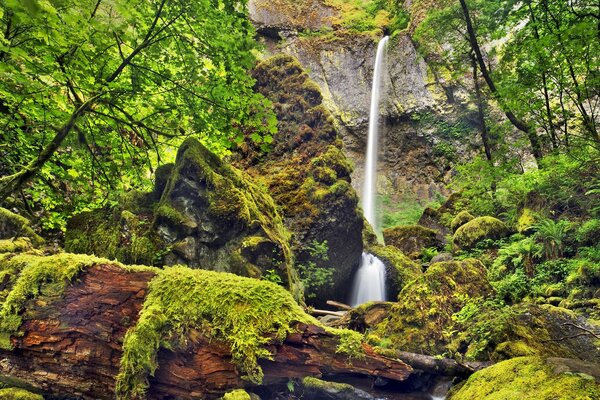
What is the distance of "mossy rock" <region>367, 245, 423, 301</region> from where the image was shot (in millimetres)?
11227

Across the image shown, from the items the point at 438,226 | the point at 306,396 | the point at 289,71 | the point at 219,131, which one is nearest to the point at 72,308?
the point at 306,396

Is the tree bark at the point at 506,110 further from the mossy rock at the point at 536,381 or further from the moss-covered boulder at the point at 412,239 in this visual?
the mossy rock at the point at 536,381

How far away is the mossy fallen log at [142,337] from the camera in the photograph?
9.98 feet

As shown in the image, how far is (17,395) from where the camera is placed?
299 centimetres

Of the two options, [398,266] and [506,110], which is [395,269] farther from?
[506,110]

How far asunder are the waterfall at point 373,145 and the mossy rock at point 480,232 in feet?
43.9

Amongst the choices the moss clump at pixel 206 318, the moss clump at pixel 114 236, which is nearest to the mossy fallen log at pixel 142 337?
the moss clump at pixel 206 318

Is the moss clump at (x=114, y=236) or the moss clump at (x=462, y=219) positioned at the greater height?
the moss clump at (x=462, y=219)

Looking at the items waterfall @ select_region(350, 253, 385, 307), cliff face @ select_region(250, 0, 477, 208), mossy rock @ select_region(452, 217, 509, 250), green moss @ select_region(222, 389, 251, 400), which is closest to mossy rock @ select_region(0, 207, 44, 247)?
green moss @ select_region(222, 389, 251, 400)

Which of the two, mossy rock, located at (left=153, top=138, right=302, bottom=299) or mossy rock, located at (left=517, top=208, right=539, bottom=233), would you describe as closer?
mossy rock, located at (left=153, top=138, right=302, bottom=299)

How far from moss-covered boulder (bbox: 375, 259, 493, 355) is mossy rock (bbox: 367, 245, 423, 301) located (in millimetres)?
4127

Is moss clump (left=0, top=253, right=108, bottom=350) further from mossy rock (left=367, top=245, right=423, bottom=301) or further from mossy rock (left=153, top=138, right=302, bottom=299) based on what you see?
mossy rock (left=367, top=245, right=423, bottom=301)

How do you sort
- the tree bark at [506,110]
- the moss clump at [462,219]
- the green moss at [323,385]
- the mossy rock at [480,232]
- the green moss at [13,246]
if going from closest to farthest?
the green moss at [323,385], the green moss at [13,246], the tree bark at [506,110], the mossy rock at [480,232], the moss clump at [462,219]

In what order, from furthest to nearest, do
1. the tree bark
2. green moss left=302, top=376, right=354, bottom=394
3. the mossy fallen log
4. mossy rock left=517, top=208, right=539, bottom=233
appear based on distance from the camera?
mossy rock left=517, top=208, right=539, bottom=233, the tree bark, green moss left=302, top=376, right=354, bottom=394, the mossy fallen log
